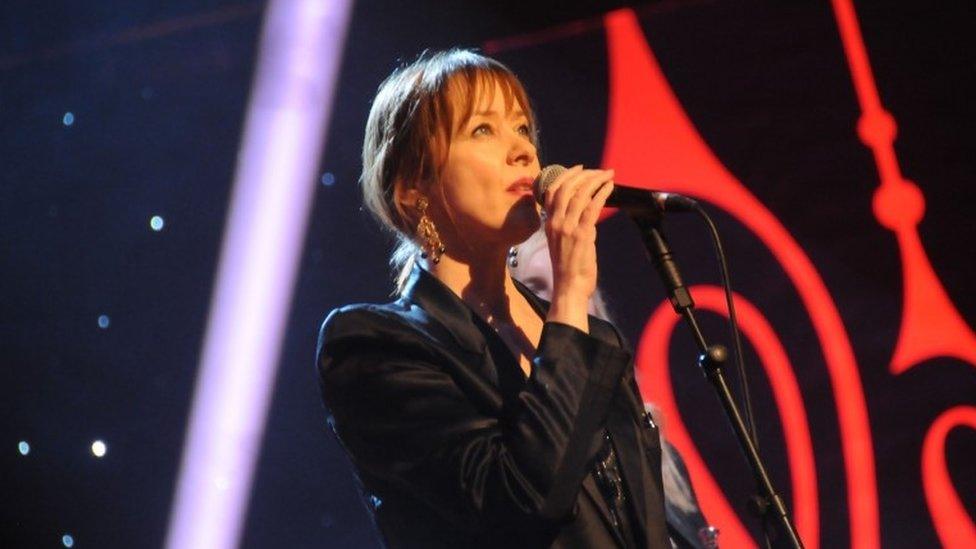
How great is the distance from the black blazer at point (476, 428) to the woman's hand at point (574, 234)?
34 millimetres

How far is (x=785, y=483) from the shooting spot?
256 cm

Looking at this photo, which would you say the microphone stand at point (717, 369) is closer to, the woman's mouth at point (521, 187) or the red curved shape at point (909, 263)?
the woman's mouth at point (521, 187)

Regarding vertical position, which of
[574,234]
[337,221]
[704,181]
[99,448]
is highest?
[704,181]

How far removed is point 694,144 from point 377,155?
1.15 metres

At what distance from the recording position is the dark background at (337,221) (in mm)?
2510

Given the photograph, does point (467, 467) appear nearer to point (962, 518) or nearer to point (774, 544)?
point (774, 544)

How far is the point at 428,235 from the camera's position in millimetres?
1638

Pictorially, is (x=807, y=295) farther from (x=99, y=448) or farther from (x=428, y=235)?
(x=99, y=448)

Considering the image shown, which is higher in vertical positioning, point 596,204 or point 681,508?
point 596,204

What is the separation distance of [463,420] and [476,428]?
0.02 metres

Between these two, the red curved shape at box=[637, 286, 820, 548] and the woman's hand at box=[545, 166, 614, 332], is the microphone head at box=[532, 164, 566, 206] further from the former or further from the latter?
the red curved shape at box=[637, 286, 820, 548]

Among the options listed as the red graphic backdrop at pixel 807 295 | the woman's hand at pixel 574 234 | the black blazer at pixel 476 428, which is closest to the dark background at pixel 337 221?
the red graphic backdrop at pixel 807 295

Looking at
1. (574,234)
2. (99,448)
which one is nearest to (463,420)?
(574,234)

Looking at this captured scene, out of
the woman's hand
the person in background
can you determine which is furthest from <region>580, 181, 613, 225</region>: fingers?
the person in background
